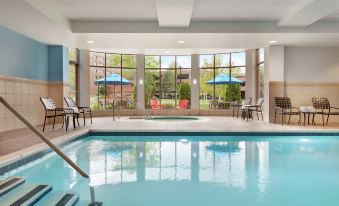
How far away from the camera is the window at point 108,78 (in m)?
13.2

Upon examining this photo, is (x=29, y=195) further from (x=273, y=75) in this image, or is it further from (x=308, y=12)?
(x=273, y=75)

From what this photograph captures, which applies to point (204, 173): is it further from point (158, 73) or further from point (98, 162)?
point (158, 73)

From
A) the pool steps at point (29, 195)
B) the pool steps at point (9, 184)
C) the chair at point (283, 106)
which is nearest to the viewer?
the pool steps at point (29, 195)

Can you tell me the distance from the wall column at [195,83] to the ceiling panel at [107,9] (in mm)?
6477

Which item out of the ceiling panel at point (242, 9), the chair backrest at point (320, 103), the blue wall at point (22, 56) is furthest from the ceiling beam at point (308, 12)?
the blue wall at point (22, 56)

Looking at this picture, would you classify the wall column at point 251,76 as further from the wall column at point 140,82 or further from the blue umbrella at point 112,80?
the blue umbrella at point 112,80

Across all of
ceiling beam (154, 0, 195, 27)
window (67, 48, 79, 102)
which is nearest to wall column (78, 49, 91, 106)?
window (67, 48, 79, 102)

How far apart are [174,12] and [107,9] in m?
1.55

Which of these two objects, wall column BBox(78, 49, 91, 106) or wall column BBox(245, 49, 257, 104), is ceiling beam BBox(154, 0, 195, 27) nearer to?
wall column BBox(245, 49, 257, 104)

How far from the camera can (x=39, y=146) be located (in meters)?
4.96

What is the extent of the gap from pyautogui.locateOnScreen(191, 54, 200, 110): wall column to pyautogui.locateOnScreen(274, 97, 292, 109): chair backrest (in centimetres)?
479

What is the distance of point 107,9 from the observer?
6566 mm

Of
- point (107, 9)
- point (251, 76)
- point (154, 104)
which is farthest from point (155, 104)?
point (107, 9)

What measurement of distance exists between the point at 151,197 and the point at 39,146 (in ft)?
9.02
